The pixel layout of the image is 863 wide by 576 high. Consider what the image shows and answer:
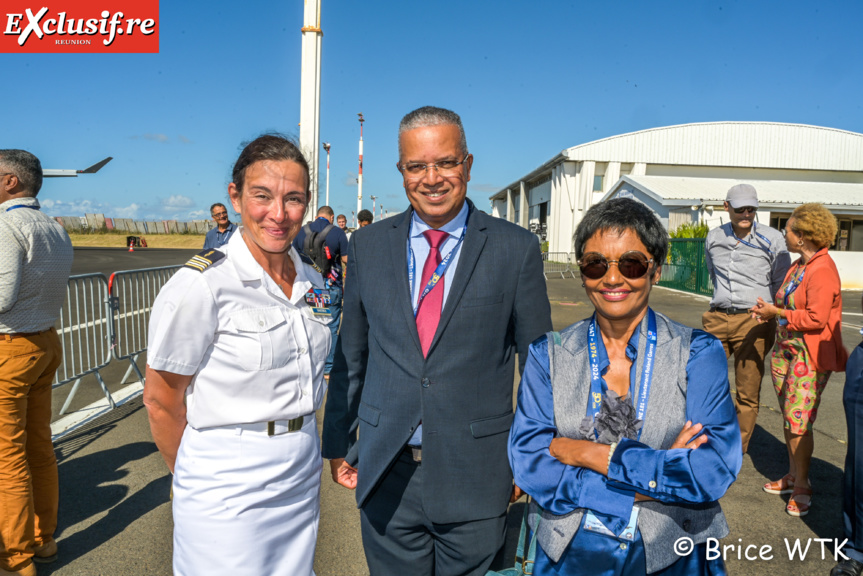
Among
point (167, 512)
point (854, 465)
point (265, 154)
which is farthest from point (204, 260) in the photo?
point (854, 465)

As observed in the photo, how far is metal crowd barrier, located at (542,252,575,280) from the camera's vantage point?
26.9 metres

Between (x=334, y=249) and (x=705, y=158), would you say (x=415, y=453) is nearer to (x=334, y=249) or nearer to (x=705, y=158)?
(x=334, y=249)

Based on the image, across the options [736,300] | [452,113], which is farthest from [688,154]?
[452,113]

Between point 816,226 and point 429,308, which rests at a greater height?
point 816,226

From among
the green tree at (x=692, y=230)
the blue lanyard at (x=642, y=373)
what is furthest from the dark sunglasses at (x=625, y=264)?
the green tree at (x=692, y=230)

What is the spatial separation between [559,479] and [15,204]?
3353 millimetres

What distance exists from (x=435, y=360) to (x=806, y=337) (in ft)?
10.9

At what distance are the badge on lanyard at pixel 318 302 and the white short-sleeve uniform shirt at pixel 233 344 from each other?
109 millimetres

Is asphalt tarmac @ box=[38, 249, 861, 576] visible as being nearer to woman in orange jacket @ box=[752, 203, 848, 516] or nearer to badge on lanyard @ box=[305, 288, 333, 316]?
woman in orange jacket @ box=[752, 203, 848, 516]

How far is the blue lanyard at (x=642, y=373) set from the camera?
1.79 m

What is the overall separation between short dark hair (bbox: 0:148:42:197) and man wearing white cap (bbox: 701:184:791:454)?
516cm

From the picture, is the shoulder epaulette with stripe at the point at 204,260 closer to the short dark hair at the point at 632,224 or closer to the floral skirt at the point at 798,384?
the short dark hair at the point at 632,224

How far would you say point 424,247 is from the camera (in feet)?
7.76

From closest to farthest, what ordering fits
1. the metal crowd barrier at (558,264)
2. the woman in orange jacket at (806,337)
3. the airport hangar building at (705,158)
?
the woman in orange jacket at (806,337), the metal crowd barrier at (558,264), the airport hangar building at (705,158)
